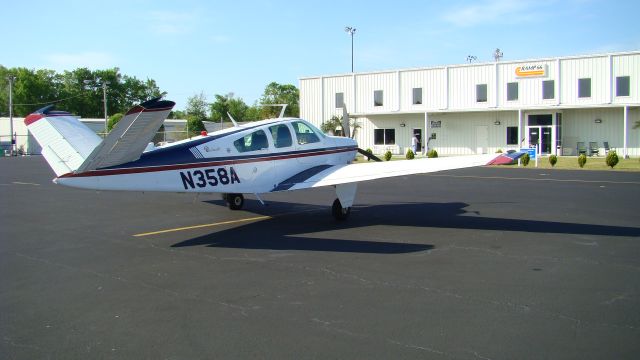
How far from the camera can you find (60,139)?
32.6ft

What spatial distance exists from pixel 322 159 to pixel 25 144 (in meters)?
64.3

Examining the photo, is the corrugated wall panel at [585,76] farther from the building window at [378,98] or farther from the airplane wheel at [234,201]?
the airplane wheel at [234,201]

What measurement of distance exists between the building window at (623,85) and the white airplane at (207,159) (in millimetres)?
32840

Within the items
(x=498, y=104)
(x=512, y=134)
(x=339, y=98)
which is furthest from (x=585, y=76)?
(x=339, y=98)

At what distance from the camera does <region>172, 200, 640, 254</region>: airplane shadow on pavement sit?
930cm

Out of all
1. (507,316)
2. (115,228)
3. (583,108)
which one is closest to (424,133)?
(583,108)

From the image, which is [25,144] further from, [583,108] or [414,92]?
[583,108]

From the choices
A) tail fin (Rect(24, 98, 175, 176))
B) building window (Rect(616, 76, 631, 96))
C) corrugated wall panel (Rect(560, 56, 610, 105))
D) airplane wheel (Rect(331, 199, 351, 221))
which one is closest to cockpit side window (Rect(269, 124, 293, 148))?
airplane wheel (Rect(331, 199, 351, 221))

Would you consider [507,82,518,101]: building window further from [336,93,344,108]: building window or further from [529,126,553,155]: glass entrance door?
[336,93,344,108]: building window

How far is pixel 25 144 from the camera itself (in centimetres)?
6562

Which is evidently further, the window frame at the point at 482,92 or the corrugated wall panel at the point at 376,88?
the corrugated wall panel at the point at 376,88

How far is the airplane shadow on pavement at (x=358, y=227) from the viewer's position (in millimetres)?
9297

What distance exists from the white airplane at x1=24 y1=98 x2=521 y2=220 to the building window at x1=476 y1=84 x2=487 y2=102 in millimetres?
A: 33078

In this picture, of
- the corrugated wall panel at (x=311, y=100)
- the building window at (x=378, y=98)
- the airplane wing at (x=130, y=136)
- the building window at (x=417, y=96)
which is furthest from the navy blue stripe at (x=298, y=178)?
the corrugated wall panel at (x=311, y=100)
